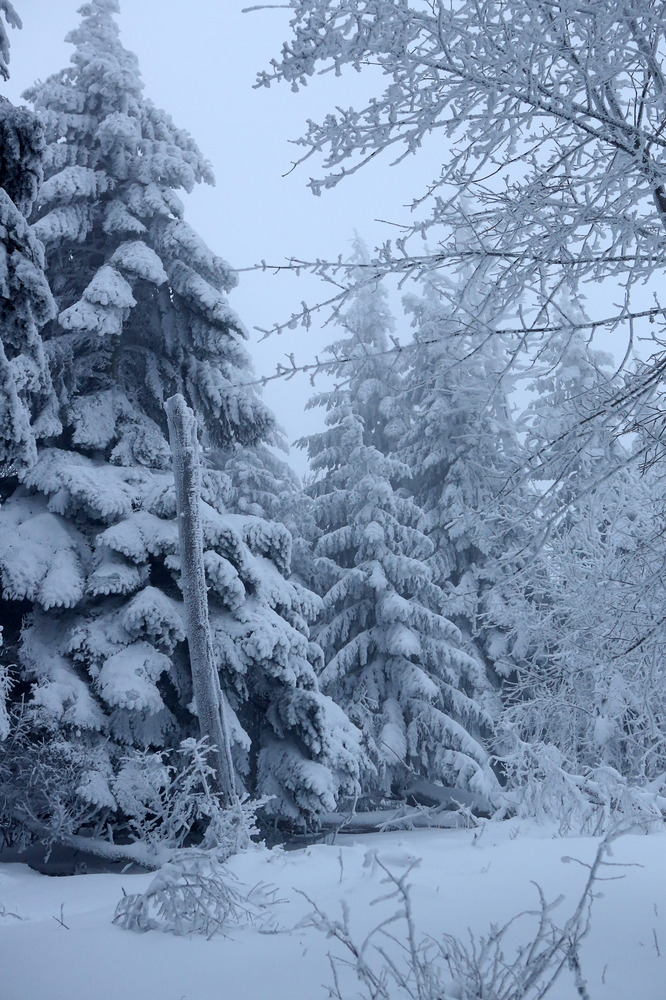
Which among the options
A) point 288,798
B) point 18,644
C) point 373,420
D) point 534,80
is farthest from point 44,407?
point 373,420

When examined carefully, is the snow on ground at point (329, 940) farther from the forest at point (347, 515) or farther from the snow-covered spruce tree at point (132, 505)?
the snow-covered spruce tree at point (132, 505)

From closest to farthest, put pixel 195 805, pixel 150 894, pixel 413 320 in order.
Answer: pixel 150 894 < pixel 195 805 < pixel 413 320

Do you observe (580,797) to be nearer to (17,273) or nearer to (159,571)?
(159,571)

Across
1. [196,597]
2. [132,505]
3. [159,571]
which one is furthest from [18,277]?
[159,571]

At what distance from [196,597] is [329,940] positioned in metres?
6.35

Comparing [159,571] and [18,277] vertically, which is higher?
[18,277]

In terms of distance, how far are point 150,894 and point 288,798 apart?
6.91m

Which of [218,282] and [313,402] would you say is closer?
[218,282]

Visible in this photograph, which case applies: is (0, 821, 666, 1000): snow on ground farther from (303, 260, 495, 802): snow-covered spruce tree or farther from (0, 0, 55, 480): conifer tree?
(303, 260, 495, 802): snow-covered spruce tree

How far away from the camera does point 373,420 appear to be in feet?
71.3

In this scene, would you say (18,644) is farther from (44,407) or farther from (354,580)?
(354,580)

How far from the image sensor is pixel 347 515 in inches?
737

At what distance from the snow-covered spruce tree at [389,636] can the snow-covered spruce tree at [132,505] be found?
377 cm

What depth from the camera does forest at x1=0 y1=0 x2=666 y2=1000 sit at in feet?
11.9
